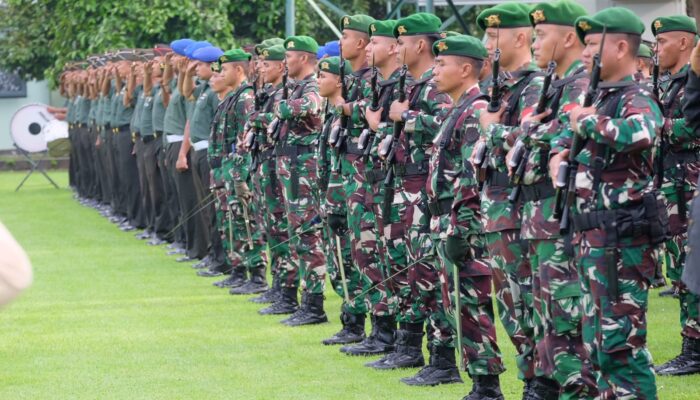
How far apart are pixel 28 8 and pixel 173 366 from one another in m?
22.4

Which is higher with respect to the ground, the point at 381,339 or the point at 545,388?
the point at 545,388

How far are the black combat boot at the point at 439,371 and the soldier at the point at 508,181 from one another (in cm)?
130

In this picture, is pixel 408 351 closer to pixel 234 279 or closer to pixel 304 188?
pixel 304 188

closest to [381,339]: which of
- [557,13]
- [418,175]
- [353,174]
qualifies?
[353,174]

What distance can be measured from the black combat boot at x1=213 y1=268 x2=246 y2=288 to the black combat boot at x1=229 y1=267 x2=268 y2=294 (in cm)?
31

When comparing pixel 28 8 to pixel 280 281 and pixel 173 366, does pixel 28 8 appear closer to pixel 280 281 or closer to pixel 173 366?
pixel 280 281

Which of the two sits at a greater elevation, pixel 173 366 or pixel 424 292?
pixel 424 292

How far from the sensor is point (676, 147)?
913cm

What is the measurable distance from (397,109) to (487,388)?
187 centimetres

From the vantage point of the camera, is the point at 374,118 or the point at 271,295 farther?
the point at 271,295

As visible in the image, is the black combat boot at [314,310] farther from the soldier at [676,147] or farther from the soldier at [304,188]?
the soldier at [676,147]

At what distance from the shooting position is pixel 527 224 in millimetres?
6453

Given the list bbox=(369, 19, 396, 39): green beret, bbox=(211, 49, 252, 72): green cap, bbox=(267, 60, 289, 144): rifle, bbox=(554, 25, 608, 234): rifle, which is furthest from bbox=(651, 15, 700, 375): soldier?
bbox=(211, 49, 252, 72): green cap

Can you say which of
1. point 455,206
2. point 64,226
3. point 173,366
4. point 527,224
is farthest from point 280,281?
point 64,226
